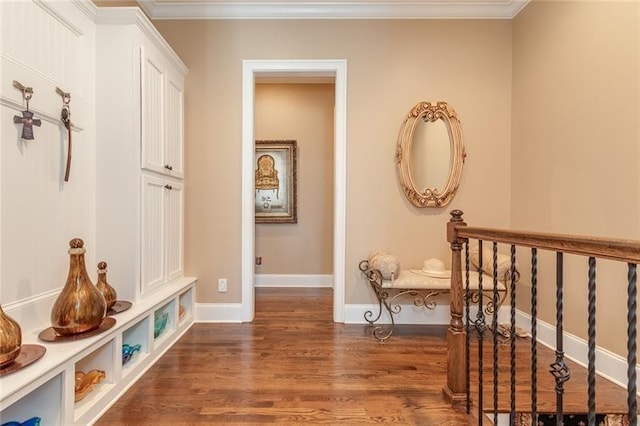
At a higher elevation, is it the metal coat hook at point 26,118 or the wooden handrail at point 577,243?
the metal coat hook at point 26,118

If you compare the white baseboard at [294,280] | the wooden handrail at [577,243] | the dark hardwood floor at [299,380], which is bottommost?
the dark hardwood floor at [299,380]

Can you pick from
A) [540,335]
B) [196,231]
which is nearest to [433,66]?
[540,335]

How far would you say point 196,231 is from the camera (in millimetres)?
2902

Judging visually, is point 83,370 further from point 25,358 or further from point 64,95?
point 64,95

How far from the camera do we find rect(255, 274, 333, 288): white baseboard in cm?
427

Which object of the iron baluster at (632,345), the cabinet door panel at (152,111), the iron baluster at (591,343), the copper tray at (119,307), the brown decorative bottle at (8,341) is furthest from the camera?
the cabinet door panel at (152,111)

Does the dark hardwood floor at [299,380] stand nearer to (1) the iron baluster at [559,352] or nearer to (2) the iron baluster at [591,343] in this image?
(1) the iron baluster at [559,352]

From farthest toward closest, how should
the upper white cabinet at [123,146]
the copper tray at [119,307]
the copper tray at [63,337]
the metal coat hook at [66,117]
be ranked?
the upper white cabinet at [123,146]
the copper tray at [119,307]
the metal coat hook at [66,117]
the copper tray at [63,337]

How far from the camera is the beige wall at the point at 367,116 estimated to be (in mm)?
2883

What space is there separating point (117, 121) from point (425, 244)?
101 inches

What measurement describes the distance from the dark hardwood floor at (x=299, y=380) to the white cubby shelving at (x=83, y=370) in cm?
8

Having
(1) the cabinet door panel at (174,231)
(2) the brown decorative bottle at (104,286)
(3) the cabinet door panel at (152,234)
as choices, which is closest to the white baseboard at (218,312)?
(1) the cabinet door panel at (174,231)

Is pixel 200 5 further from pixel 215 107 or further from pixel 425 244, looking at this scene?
pixel 425 244

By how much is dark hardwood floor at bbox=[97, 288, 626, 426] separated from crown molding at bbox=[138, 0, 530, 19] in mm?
2758
